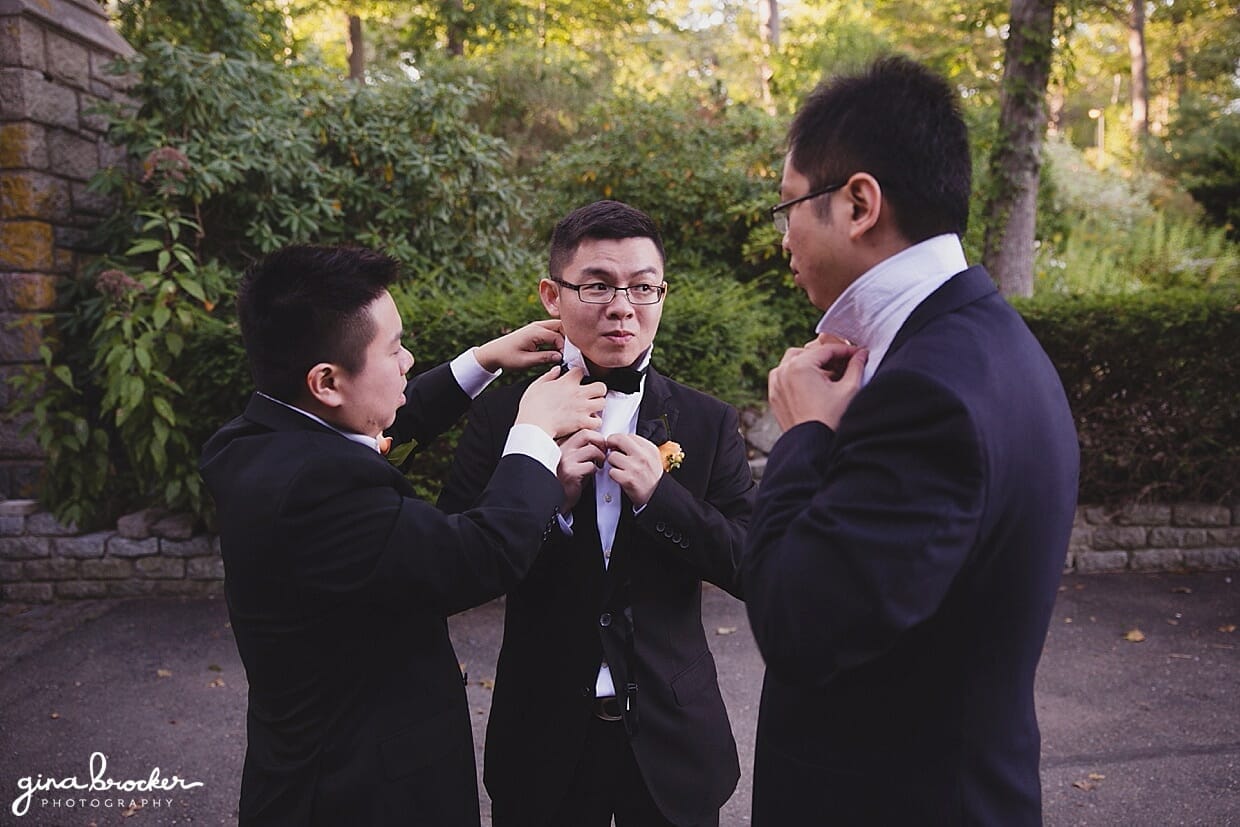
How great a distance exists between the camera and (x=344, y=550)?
1.68m

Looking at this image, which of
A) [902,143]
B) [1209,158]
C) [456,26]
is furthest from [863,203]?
[456,26]

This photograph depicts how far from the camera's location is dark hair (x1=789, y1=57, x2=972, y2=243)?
141 centimetres

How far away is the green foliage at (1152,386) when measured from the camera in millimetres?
6602

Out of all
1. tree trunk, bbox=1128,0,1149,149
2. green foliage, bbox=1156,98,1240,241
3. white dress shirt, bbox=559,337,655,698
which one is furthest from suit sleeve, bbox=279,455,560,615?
tree trunk, bbox=1128,0,1149,149

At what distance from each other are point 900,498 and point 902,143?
1.91 ft

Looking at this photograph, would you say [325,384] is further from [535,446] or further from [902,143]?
[902,143]

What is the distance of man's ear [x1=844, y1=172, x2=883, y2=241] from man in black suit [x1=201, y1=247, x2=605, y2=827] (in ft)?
2.52

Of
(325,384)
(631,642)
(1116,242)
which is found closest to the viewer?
(325,384)

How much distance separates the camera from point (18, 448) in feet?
21.8

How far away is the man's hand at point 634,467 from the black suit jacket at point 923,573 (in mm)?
582

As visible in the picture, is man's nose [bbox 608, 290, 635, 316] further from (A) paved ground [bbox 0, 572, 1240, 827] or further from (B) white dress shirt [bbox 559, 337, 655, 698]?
(A) paved ground [bbox 0, 572, 1240, 827]

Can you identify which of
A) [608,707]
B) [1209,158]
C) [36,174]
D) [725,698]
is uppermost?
[1209,158]

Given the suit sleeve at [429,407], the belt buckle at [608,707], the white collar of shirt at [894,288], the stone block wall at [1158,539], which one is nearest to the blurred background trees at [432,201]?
the stone block wall at [1158,539]

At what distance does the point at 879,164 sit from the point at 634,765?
1.52 meters
